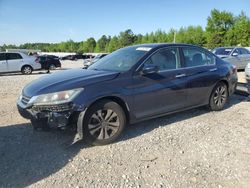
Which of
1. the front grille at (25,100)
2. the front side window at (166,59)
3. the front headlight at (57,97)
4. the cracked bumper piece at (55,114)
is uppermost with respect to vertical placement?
the front side window at (166,59)

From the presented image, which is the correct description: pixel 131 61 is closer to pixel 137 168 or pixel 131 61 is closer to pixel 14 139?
pixel 137 168

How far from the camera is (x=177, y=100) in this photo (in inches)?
215

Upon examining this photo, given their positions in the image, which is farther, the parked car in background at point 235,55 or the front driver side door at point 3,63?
the front driver side door at point 3,63

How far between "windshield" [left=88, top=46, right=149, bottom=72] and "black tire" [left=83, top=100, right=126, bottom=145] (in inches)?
31.1

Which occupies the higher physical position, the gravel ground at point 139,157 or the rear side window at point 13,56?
the rear side window at point 13,56

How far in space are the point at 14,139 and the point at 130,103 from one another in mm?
2051

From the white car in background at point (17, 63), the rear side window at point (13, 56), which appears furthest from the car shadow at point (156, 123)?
the rear side window at point (13, 56)

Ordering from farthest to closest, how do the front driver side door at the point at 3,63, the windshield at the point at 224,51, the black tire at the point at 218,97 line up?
the front driver side door at the point at 3,63 < the windshield at the point at 224,51 < the black tire at the point at 218,97

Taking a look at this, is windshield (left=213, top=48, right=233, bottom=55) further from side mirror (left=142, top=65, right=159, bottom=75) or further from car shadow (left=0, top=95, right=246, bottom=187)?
side mirror (left=142, top=65, right=159, bottom=75)

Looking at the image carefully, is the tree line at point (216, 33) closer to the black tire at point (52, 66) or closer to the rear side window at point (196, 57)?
the black tire at point (52, 66)

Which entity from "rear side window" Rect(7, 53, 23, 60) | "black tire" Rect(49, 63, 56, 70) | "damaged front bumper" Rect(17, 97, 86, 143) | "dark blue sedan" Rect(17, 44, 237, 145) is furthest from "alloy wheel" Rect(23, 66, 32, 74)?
"damaged front bumper" Rect(17, 97, 86, 143)

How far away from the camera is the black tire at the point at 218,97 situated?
6.31 metres

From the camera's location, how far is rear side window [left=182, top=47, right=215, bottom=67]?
5744mm

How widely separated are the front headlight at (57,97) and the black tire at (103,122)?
342mm
